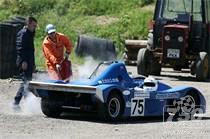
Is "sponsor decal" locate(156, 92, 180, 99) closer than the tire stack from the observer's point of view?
Yes

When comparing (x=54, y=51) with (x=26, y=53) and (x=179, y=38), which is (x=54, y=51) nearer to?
(x=26, y=53)

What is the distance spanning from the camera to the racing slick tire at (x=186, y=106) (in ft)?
48.7

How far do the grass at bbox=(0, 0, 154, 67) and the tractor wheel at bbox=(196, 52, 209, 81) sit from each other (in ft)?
26.7

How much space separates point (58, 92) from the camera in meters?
14.2

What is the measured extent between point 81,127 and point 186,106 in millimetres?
2842

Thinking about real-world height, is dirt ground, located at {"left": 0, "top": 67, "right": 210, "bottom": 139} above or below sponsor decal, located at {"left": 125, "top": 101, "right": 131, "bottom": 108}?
below

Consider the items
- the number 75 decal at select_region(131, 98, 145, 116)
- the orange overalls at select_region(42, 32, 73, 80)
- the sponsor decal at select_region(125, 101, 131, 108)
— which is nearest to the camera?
the sponsor decal at select_region(125, 101, 131, 108)

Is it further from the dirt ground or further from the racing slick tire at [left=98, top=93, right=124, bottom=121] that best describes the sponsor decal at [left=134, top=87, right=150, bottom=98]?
the dirt ground

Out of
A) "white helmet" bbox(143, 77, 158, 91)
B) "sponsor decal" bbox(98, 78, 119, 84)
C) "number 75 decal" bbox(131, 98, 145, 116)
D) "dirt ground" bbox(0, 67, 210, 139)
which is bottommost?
"dirt ground" bbox(0, 67, 210, 139)

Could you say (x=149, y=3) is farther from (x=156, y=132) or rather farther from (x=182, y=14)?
(x=156, y=132)

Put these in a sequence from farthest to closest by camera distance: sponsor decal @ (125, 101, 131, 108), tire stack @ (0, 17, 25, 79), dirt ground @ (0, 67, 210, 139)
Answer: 1. tire stack @ (0, 17, 25, 79)
2. sponsor decal @ (125, 101, 131, 108)
3. dirt ground @ (0, 67, 210, 139)

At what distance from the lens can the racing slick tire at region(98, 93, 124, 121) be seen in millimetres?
13656

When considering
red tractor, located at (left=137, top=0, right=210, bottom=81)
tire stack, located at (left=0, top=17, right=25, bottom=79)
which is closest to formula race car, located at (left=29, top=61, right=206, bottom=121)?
tire stack, located at (left=0, top=17, right=25, bottom=79)

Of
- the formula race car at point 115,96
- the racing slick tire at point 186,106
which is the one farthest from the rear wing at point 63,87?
the racing slick tire at point 186,106
